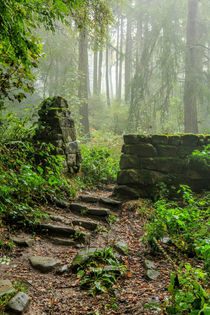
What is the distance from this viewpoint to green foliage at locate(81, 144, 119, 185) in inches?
247

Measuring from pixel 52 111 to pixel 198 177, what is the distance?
3784mm

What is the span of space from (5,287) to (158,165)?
416cm

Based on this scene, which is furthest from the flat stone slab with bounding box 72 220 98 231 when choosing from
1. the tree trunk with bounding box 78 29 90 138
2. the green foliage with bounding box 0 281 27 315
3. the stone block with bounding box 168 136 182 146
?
the tree trunk with bounding box 78 29 90 138

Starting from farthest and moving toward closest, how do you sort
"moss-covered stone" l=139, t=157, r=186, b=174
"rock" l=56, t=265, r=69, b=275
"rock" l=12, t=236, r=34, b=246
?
1. "moss-covered stone" l=139, t=157, r=186, b=174
2. "rock" l=12, t=236, r=34, b=246
3. "rock" l=56, t=265, r=69, b=275

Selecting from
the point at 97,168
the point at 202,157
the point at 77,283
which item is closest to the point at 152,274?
the point at 77,283

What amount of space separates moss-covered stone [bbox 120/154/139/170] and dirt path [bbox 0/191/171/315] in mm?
2033

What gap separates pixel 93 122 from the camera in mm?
16594

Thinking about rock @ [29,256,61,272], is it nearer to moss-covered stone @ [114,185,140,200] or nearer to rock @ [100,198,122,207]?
rock @ [100,198,122,207]

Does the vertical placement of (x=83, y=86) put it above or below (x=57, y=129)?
above

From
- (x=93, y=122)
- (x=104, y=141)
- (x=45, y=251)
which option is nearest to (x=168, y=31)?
(x=104, y=141)

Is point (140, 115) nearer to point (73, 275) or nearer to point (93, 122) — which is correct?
point (93, 122)

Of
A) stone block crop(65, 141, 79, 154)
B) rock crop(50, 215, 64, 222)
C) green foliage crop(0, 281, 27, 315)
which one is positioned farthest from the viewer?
stone block crop(65, 141, 79, 154)

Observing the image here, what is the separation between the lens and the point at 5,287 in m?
2.11

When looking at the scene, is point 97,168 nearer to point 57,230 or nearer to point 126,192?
point 126,192
